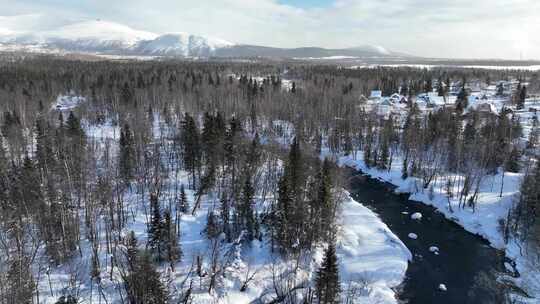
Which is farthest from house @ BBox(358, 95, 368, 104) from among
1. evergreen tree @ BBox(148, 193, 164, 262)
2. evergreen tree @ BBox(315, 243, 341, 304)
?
evergreen tree @ BBox(315, 243, 341, 304)

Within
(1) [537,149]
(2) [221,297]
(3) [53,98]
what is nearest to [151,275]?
(2) [221,297]

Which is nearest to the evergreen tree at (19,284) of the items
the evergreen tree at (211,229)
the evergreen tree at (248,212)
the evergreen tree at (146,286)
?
the evergreen tree at (146,286)

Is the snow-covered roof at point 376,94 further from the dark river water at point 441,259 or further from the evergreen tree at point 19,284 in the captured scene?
the evergreen tree at point 19,284

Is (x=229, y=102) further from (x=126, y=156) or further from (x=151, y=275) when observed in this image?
(x=151, y=275)

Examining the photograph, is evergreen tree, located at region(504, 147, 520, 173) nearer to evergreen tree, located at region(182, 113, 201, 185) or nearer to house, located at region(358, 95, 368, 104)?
evergreen tree, located at region(182, 113, 201, 185)

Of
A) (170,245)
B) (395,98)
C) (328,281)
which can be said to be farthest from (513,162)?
(395,98)

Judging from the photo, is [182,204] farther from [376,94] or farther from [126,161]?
[376,94]
